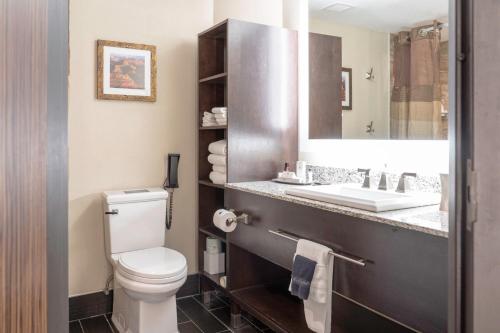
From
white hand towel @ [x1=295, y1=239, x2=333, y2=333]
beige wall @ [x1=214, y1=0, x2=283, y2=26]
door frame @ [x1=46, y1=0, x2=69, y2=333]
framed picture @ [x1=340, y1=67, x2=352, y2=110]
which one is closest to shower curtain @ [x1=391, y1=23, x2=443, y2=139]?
framed picture @ [x1=340, y1=67, x2=352, y2=110]

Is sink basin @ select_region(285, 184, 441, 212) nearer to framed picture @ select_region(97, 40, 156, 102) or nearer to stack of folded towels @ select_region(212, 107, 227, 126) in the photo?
stack of folded towels @ select_region(212, 107, 227, 126)

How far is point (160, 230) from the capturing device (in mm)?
2826

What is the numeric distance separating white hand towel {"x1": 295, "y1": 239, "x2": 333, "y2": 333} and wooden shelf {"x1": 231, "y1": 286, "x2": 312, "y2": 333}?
1.15 feet

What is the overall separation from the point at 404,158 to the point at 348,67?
748 millimetres

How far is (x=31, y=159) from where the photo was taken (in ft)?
1.77

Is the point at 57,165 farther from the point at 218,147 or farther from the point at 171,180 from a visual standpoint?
the point at 171,180

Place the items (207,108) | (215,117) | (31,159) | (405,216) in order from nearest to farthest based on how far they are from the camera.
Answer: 1. (31,159)
2. (405,216)
3. (215,117)
4. (207,108)

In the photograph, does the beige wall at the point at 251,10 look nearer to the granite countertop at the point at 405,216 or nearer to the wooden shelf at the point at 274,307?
the granite countertop at the point at 405,216

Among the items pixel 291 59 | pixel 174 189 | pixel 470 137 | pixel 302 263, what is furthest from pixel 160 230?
pixel 470 137

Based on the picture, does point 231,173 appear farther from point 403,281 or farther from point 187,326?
point 403,281

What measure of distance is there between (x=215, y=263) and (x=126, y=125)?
117 centimetres

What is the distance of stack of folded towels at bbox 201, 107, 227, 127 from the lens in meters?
2.78

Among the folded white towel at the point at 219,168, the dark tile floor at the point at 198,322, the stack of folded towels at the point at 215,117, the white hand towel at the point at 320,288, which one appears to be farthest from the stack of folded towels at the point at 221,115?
the dark tile floor at the point at 198,322

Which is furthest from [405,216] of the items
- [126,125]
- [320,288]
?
[126,125]
